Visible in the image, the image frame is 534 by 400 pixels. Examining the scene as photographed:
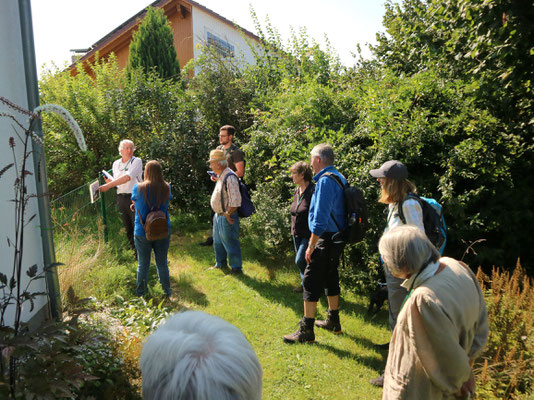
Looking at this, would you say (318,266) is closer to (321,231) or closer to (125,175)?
(321,231)

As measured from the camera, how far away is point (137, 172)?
6.04 m

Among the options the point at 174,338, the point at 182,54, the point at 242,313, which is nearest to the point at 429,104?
the point at 242,313

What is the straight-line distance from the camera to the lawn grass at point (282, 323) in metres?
3.66

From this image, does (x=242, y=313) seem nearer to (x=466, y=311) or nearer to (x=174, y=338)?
(x=466, y=311)

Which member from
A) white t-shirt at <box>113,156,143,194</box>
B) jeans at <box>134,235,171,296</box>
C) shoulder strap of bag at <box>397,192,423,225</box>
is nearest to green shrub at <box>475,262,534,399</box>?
shoulder strap of bag at <box>397,192,423,225</box>

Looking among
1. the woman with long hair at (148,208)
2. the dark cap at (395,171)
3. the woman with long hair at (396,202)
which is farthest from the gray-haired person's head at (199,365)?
the woman with long hair at (148,208)

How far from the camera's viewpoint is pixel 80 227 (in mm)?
5941

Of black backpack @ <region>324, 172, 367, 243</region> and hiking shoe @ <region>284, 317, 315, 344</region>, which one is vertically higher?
black backpack @ <region>324, 172, 367, 243</region>

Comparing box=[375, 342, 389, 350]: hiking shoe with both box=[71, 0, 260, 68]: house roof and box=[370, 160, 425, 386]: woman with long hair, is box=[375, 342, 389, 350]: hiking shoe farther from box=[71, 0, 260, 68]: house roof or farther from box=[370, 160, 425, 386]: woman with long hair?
box=[71, 0, 260, 68]: house roof

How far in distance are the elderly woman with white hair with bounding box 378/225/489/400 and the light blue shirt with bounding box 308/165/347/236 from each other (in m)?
1.60

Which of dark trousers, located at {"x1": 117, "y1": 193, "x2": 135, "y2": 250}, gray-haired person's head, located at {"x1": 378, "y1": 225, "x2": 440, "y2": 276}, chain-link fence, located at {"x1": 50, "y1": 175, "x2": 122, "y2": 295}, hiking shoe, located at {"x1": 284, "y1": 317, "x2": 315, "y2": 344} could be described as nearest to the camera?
gray-haired person's head, located at {"x1": 378, "y1": 225, "x2": 440, "y2": 276}

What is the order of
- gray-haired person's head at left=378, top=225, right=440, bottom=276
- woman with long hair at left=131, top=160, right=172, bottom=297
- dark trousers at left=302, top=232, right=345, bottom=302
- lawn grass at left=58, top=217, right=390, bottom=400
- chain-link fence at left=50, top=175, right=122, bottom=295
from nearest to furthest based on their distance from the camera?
1. gray-haired person's head at left=378, top=225, right=440, bottom=276
2. lawn grass at left=58, top=217, right=390, bottom=400
3. dark trousers at left=302, top=232, right=345, bottom=302
4. woman with long hair at left=131, top=160, right=172, bottom=297
5. chain-link fence at left=50, top=175, right=122, bottom=295

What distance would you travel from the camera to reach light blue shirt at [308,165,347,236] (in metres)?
3.94

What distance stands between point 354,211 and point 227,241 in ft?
8.27
